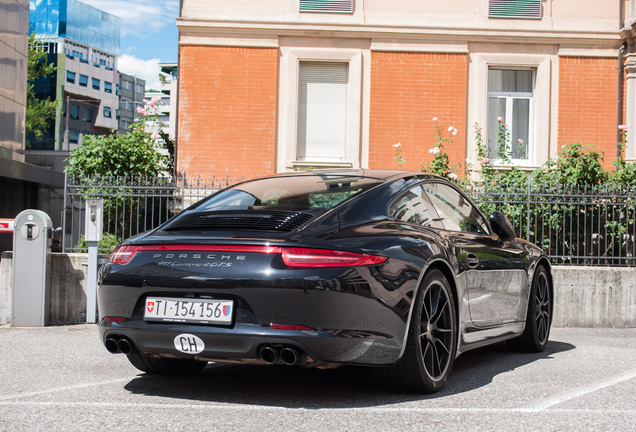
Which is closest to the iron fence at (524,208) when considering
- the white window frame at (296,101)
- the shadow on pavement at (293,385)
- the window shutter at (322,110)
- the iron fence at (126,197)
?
the iron fence at (126,197)

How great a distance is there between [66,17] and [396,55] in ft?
326

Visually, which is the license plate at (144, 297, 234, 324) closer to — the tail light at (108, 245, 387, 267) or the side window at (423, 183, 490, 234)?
the tail light at (108, 245, 387, 267)

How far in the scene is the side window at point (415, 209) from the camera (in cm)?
498

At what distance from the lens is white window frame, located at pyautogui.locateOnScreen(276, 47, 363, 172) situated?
15172 millimetres

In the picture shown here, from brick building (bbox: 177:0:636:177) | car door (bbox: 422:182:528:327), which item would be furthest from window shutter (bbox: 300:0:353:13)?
car door (bbox: 422:182:528:327)

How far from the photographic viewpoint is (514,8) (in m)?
15.4

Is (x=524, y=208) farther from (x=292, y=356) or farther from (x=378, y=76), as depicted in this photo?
(x=292, y=356)

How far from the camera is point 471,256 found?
548cm

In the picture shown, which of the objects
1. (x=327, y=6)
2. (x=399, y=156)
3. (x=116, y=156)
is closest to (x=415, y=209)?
(x=116, y=156)

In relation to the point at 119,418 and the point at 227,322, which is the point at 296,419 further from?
the point at 119,418

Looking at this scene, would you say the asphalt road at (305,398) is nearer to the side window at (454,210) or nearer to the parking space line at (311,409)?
the parking space line at (311,409)

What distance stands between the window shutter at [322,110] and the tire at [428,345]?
10.5m

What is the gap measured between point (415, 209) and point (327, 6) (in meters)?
10.8

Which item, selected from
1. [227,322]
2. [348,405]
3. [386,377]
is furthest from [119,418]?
[386,377]
